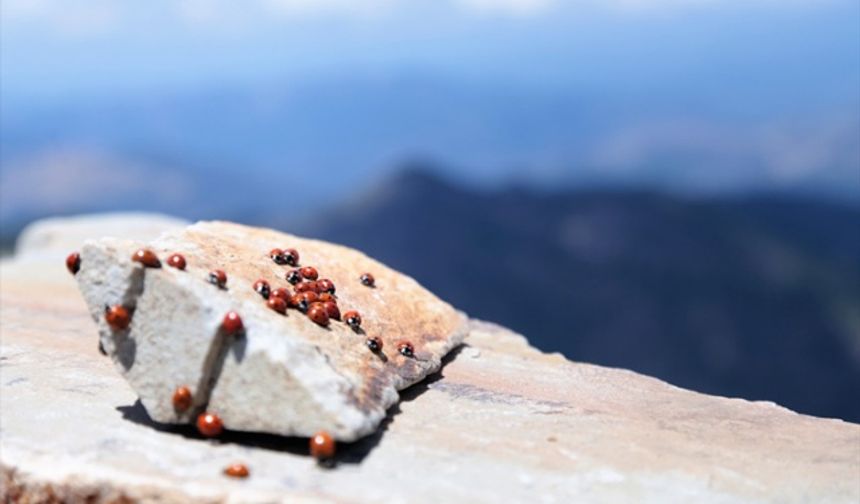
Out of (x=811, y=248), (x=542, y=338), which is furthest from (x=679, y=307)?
(x=811, y=248)

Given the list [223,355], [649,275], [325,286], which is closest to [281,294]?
[223,355]

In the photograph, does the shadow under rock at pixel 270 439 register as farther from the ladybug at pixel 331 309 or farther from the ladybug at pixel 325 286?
the ladybug at pixel 325 286

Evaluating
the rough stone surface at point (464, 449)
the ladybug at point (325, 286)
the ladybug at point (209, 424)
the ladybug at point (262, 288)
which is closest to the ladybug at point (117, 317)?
the rough stone surface at point (464, 449)

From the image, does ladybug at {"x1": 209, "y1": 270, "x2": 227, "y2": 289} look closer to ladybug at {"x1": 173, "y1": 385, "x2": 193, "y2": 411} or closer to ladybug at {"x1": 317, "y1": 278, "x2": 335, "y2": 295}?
ladybug at {"x1": 173, "y1": 385, "x2": 193, "y2": 411}

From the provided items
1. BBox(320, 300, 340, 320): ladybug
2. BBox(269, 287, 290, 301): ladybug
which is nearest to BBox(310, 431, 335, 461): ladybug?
BBox(269, 287, 290, 301): ladybug

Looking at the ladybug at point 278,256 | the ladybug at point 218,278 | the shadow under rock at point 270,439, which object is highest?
the ladybug at point 278,256

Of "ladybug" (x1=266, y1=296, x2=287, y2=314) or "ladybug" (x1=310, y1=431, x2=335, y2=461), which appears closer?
"ladybug" (x1=310, y1=431, x2=335, y2=461)

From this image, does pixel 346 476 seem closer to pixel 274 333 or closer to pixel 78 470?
pixel 274 333
